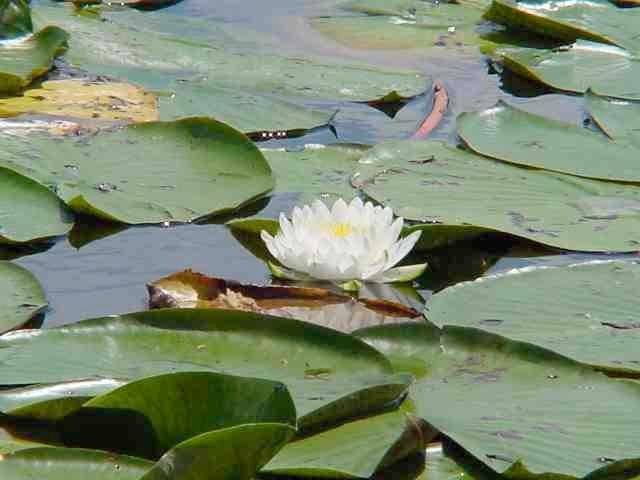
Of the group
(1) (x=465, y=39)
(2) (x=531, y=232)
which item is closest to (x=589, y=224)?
(2) (x=531, y=232)

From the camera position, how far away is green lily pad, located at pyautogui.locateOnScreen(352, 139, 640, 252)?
7.71ft

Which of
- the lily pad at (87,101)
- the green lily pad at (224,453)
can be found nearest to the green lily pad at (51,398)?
the green lily pad at (224,453)

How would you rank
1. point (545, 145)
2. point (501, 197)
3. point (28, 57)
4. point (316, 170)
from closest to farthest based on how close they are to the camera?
point (501, 197) < point (316, 170) < point (545, 145) < point (28, 57)

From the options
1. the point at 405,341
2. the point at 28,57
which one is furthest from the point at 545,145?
the point at 28,57

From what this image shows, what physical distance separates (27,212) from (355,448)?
0.93m

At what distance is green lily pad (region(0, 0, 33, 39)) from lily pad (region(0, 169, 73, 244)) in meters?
0.96

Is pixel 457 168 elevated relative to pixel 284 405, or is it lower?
lower

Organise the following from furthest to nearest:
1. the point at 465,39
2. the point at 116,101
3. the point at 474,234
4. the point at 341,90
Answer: the point at 465,39 < the point at 341,90 < the point at 116,101 < the point at 474,234

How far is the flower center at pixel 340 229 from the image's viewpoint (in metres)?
2.11

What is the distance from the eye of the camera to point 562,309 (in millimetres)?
2043

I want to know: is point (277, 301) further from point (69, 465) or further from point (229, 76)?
point (229, 76)

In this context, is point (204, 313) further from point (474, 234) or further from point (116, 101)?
point (116, 101)

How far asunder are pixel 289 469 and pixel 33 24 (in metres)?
2.07

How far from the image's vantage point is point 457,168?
2611 millimetres
